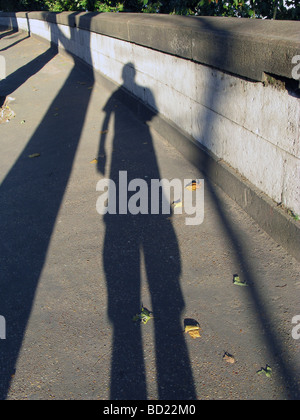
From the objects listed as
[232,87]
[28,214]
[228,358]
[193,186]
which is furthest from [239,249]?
[28,214]

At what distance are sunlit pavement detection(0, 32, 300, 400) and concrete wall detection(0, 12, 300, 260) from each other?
1.74ft

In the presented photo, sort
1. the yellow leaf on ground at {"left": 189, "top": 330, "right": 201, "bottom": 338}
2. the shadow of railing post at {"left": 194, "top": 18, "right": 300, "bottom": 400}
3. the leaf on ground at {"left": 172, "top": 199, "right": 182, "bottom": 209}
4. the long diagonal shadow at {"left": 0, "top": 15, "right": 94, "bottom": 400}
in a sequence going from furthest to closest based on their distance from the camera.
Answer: the leaf on ground at {"left": 172, "top": 199, "right": 182, "bottom": 209} → the long diagonal shadow at {"left": 0, "top": 15, "right": 94, "bottom": 400} → the yellow leaf on ground at {"left": 189, "top": 330, "right": 201, "bottom": 338} → the shadow of railing post at {"left": 194, "top": 18, "right": 300, "bottom": 400}

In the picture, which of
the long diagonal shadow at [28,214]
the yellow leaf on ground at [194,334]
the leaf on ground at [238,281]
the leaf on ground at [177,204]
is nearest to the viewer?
the yellow leaf on ground at [194,334]

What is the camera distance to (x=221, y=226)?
419 centimetres

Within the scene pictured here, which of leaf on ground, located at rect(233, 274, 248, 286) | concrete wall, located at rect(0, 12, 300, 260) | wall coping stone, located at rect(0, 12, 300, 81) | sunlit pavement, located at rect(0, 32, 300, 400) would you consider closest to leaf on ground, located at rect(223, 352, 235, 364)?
sunlit pavement, located at rect(0, 32, 300, 400)

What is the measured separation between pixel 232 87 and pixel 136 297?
220 centimetres

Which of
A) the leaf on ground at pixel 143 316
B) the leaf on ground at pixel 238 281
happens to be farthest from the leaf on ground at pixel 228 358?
the leaf on ground at pixel 238 281

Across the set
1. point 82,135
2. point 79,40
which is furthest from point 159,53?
point 79,40

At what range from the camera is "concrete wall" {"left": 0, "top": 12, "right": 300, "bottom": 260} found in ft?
11.1

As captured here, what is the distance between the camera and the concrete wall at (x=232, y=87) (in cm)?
338

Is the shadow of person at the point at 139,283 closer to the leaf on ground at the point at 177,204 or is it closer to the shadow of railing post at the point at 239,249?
the leaf on ground at the point at 177,204

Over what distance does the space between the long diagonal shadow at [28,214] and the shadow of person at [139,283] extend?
627 mm

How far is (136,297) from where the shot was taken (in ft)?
11.0

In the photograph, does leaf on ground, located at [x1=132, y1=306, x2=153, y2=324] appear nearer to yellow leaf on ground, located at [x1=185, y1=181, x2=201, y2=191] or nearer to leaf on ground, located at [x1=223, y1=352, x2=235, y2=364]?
leaf on ground, located at [x1=223, y1=352, x2=235, y2=364]
